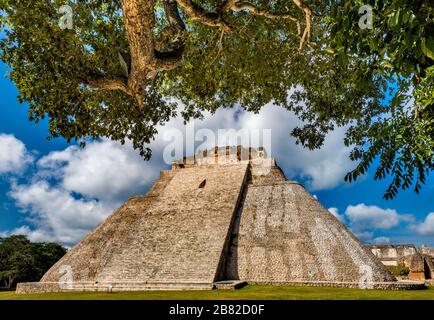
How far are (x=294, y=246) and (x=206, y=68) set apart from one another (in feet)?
36.3

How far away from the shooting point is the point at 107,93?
35.5 ft

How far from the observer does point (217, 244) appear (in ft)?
63.1

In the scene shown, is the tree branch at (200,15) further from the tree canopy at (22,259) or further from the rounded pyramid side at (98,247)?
the tree canopy at (22,259)

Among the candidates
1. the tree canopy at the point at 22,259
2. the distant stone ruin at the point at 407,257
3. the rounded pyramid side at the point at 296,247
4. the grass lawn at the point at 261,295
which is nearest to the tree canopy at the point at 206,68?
the grass lawn at the point at 261,295

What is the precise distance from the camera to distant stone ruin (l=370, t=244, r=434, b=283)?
97.7 ft

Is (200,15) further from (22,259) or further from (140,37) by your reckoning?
(22,259)

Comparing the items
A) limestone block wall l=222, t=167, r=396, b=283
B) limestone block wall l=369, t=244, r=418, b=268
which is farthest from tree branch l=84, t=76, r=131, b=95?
limestone block wall l=369, t=244, r=418, b=268

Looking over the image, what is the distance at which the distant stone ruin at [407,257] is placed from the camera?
29.8m

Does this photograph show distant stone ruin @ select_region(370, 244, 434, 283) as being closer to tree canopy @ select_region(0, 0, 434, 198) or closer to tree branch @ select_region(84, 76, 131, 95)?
tree canopy @ select_region(0, 0, 434, 198)


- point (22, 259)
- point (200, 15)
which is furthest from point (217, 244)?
point (22, 259)

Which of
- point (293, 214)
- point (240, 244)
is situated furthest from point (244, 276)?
point (293, 214)

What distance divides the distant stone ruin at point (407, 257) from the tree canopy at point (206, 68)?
77.9 ft

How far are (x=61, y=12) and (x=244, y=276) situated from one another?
13.9m
